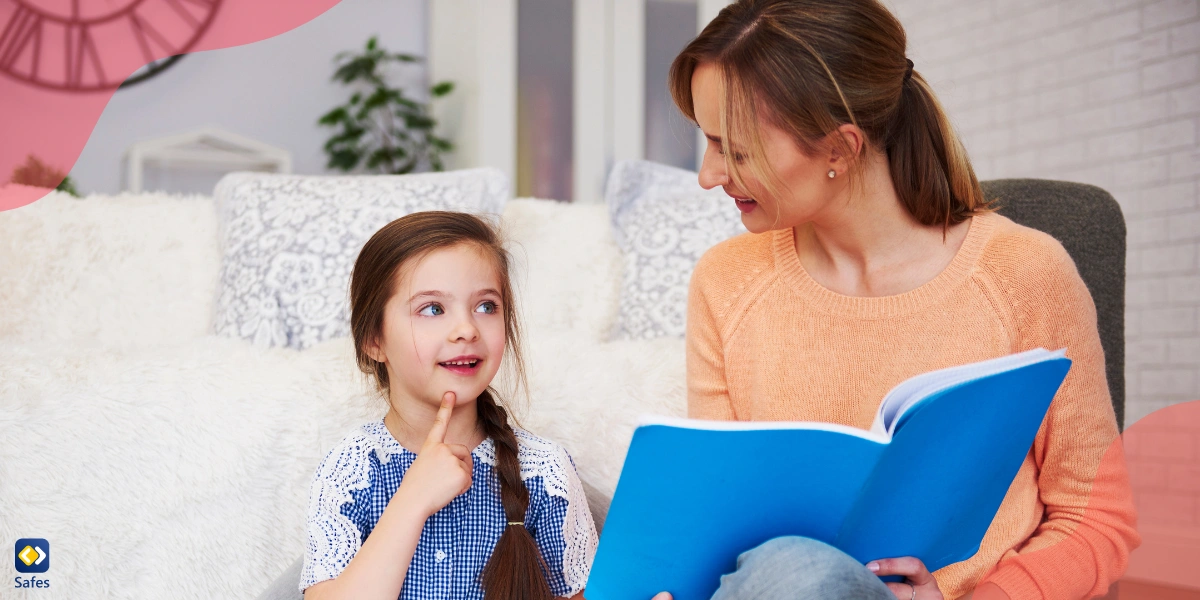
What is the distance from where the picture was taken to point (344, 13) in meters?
3.59

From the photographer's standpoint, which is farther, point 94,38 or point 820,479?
point 94,38

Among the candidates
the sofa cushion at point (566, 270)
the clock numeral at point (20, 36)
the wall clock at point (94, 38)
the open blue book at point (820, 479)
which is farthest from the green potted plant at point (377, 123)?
the open blue book at point (820, 479)

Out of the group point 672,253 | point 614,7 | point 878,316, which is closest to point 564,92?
point 614,7

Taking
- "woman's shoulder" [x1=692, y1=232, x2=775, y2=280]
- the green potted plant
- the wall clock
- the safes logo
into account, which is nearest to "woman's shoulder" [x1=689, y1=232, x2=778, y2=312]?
"woman's shoulder" [x1=692, y1=232, x2=775, y2=280]

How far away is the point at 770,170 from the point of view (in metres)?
0.83

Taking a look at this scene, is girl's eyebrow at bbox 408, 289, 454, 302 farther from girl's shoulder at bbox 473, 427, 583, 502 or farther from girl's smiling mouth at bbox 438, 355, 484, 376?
girl's shoulder at bbox 473, 427, 583, 502

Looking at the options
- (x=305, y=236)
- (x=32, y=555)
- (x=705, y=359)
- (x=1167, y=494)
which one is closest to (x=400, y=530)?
(x=705, y=359)

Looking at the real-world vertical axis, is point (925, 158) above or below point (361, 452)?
above

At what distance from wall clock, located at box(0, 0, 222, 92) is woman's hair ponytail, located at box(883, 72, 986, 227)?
3.04 m

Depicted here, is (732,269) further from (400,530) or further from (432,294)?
(400,530)

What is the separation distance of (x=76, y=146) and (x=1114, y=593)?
341cm

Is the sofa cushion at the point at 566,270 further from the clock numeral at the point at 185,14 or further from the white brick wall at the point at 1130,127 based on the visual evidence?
the clock numeral at the point at 185,14

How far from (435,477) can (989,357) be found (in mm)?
560

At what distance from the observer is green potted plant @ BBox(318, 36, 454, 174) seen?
3.40 meters
